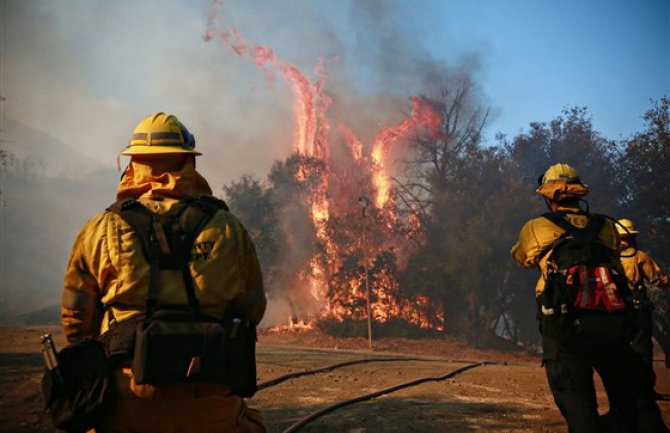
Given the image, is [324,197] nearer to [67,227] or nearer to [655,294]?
[655,294]

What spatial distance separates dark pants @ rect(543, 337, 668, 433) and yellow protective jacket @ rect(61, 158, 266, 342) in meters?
2.33

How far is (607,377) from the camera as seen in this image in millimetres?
4043

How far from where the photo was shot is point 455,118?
37.1 meters

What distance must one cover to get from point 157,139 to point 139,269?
2.43 ft

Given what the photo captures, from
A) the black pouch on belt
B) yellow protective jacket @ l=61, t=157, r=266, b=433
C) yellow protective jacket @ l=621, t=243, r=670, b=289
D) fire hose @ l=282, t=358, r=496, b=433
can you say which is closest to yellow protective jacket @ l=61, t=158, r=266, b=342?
yellow protective jacket @ l=61, t=157, r=266, b=433

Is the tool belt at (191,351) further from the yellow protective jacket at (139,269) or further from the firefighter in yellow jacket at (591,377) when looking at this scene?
the firefighter in yellow jacket at (591,377)

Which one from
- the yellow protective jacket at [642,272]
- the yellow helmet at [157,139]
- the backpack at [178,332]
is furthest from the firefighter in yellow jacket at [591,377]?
the yellow protective jacket at [642,272]

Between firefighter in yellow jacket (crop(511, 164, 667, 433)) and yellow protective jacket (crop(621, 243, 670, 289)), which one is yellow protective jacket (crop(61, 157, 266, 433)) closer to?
firefighter in yellow jacket (crop(511, 164, 667, 433))

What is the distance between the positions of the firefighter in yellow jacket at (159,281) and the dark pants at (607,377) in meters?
2.24

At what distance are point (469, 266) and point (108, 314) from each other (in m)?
26.8

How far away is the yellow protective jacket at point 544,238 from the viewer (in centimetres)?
425

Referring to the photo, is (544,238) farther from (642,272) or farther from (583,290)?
(642,272)

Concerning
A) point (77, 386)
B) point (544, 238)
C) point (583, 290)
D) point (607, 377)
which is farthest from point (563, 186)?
point (77, 386)

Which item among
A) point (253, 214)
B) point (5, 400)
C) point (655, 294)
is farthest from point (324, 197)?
point (5, 400)
